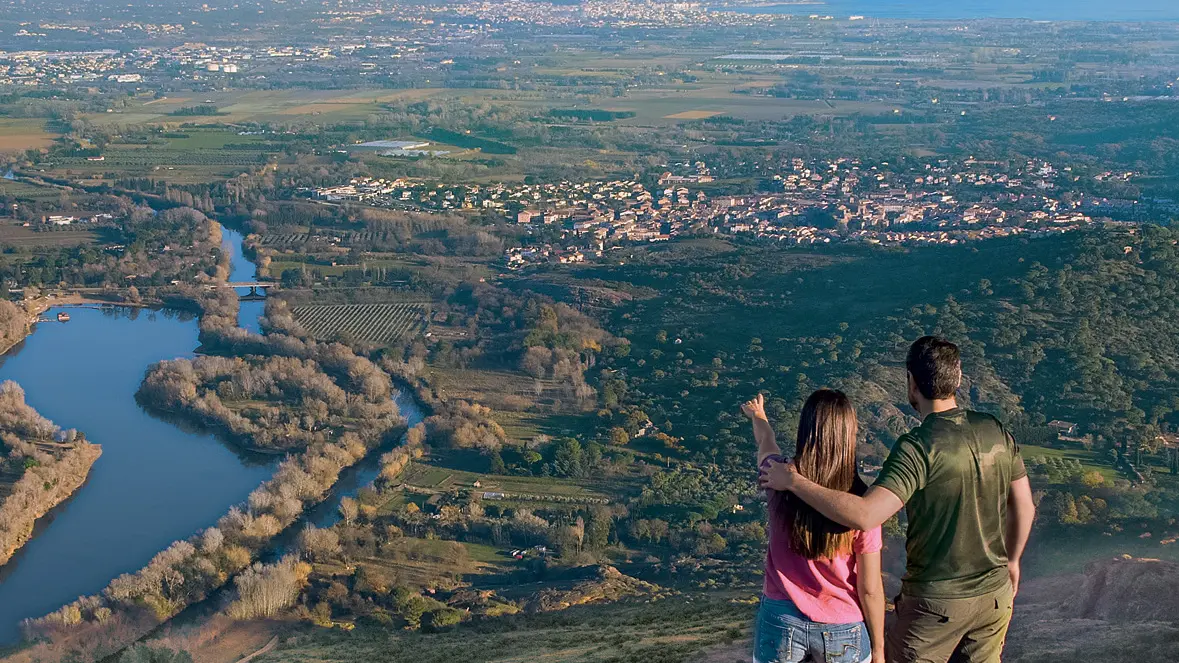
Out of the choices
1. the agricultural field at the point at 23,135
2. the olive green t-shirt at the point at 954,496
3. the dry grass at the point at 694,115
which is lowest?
the agricultural field at the point at 23,135

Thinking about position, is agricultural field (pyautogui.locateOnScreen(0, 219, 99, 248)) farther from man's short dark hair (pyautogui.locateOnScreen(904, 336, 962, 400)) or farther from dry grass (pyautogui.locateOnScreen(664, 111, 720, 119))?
man's short dark hair (pyautogui.locateOnScreen(904, 336, 962, 400))

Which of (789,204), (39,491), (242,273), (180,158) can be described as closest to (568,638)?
(39,491)

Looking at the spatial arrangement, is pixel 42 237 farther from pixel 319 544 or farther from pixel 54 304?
pixel 319 544

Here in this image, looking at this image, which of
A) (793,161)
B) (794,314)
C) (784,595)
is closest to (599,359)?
(794,314)

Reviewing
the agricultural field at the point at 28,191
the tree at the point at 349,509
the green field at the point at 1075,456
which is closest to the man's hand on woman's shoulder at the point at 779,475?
the tree at the point at 349,509

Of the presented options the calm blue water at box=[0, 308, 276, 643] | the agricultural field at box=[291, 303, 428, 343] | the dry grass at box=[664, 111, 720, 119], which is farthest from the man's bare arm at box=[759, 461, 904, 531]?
the dry grass at box=[664, 111, 720, 119]

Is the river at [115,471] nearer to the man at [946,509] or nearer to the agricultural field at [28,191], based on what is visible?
the man at [946,509]
